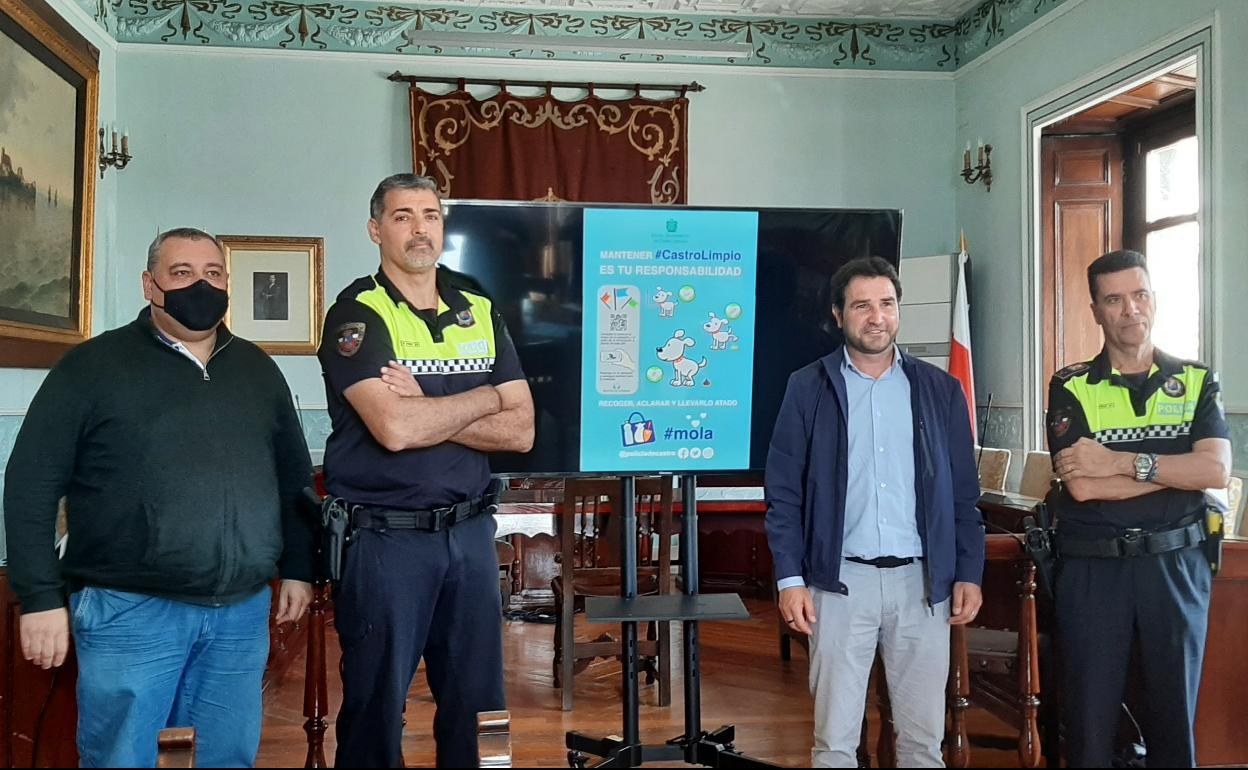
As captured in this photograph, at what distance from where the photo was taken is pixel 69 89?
178 inches

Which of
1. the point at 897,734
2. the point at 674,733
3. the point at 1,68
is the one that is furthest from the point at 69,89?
the point at 897,734

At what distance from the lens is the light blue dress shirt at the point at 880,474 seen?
2393mm

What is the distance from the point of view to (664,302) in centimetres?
266

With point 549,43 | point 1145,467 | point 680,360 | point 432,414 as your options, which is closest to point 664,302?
point 680,360

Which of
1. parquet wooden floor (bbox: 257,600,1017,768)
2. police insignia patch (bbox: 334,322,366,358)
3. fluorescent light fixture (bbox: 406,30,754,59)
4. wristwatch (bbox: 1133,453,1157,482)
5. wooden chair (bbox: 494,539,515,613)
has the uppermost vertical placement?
fluorescent light fixture (bbox: 406,30,754,59)

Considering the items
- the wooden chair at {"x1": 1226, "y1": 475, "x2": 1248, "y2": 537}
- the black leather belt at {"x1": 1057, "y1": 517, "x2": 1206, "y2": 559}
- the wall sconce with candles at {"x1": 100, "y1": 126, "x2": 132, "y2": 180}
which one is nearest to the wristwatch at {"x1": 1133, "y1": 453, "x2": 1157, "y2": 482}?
the black leather belt at {"x1": 1057, "y1": 517, "x2": 1206, "y2": 559}

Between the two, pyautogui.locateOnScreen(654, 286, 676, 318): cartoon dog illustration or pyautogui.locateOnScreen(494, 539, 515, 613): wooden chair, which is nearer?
pyautogui.locateOnScreen(654, 286, 676, 318): cartoon dog illustration

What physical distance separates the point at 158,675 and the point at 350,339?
82 cm

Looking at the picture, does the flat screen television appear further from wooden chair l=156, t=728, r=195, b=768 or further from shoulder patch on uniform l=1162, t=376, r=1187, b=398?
wooden chair l=156, t=728, r=195, b=768

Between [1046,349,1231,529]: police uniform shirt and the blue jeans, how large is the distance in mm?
→ 2003

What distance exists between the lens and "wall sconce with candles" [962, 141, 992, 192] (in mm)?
6160

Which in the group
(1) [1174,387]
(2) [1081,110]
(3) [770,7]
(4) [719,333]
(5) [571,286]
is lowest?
(1) [1174,387]

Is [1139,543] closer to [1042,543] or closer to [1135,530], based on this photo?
[1135,530]

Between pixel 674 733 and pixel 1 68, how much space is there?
11.6 ft
